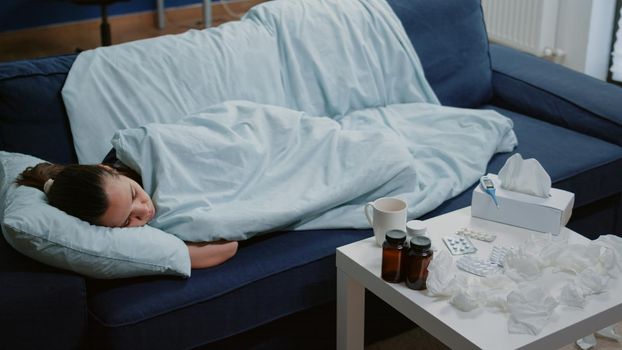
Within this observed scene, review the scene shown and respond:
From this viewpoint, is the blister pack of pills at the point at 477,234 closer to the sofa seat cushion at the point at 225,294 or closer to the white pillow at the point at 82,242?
the sofa seat cushion at the point at 225,294

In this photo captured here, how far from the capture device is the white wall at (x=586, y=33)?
12.5 feet

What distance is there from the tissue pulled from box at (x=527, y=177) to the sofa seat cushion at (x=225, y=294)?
38cm

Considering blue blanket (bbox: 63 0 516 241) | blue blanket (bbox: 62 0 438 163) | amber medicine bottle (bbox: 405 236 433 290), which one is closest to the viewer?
amber medicine bottle (bbox: 405 236 433 290)

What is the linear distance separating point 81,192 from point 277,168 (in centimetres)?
60

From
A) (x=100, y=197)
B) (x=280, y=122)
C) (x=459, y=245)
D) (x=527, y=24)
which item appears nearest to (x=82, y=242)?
(x=100, y=197)

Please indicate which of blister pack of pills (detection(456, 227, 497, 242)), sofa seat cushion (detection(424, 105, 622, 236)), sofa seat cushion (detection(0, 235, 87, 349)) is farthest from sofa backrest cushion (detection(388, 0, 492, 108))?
sofa seat cushion (detection(0, 235, 87, 349))

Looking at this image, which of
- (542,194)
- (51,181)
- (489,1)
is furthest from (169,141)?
(489,1)

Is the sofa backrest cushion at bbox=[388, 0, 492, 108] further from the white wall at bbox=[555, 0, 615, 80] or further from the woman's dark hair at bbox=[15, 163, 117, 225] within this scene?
the woman's dark hair at bbox=[15, 163, 117, 225]

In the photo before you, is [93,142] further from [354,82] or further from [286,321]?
[354,82]

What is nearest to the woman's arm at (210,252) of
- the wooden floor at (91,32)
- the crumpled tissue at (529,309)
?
the crumpled tissue at (529,309)

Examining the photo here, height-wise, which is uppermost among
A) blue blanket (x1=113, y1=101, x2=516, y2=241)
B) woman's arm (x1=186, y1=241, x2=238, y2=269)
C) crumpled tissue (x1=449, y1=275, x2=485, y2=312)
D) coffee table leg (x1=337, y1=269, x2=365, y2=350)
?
blue blanket (x1=113, y1=101, x2=516, y2=241)

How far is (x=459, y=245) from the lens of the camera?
189 cm

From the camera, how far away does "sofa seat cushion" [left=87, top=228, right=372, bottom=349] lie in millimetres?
1775

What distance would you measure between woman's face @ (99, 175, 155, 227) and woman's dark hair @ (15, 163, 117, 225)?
0.05 ft
